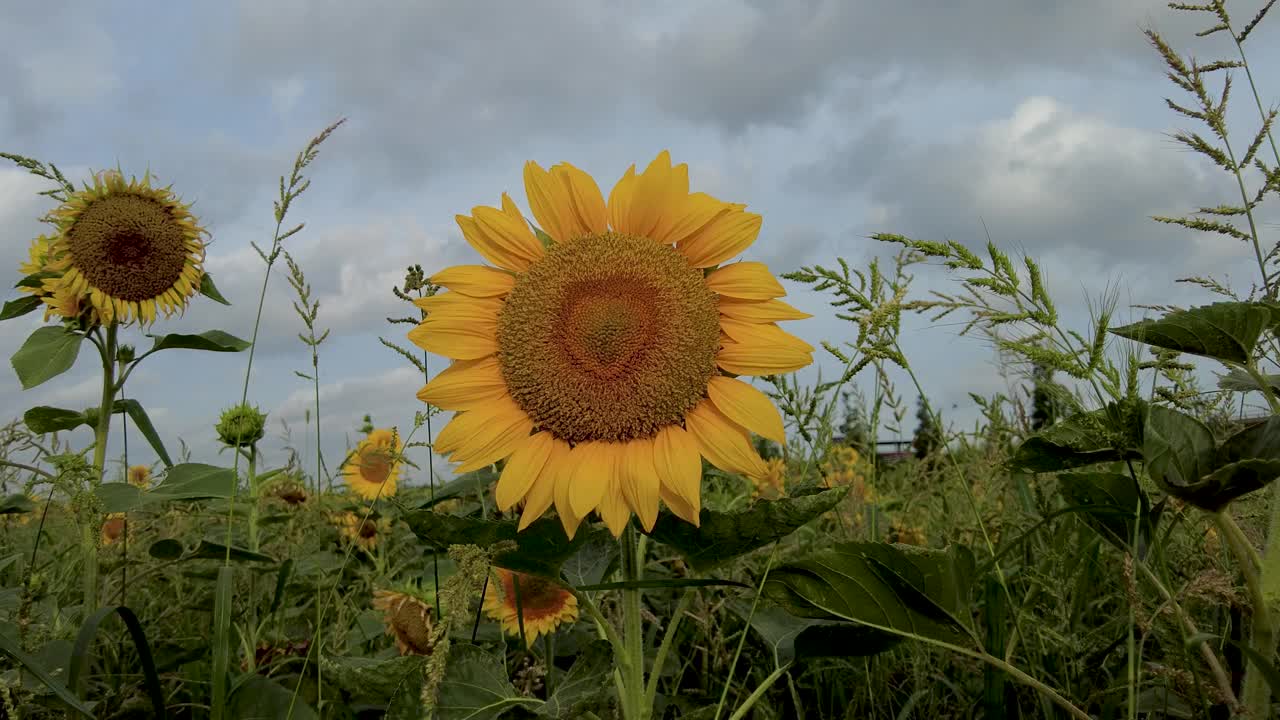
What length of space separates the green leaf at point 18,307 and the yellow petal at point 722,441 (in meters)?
2.96

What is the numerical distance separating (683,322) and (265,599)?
252cm

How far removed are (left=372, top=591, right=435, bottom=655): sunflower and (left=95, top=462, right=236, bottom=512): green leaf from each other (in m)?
0.54

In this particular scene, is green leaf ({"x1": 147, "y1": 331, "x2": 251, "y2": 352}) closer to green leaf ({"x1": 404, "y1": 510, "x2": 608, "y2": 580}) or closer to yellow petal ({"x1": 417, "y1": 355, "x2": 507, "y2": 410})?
yellow petal ({"x1": 417, "y1": 355, "x2": 507, "y2": 410})

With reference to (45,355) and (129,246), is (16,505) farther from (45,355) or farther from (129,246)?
(129,246)

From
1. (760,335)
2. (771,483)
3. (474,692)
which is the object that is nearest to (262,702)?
(474,692)

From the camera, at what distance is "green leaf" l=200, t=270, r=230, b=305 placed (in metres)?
3.61

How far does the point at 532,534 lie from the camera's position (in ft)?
5.84

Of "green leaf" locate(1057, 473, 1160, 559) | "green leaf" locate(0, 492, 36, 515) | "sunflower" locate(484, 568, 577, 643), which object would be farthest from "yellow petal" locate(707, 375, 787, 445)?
"green leaf" locate(0, 492, 36, 515)

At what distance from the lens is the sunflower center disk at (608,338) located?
74.4 inches

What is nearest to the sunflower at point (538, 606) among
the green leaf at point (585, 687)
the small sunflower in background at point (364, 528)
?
the green leaf at point (585, 687)

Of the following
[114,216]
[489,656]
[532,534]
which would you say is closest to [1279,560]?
[532,534]

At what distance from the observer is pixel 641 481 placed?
1.77 m

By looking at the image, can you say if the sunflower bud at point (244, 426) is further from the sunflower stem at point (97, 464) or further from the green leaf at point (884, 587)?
the green leaf at point (884, 587)

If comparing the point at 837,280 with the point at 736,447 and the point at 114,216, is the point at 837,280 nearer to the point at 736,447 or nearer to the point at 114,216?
the point at 736,447
